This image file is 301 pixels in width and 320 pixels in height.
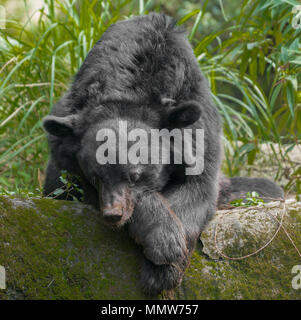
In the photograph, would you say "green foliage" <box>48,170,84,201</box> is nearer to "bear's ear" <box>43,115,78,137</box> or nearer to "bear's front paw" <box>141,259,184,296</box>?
"bear's ear" <box>43,115,78,137</box>

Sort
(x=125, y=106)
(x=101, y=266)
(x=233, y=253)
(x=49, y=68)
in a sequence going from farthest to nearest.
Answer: (x=49, y=68), (x=125, y=106), (x=233, y=253), (x=101, y=266)

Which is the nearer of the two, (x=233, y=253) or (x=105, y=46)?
(x=233, y=253)

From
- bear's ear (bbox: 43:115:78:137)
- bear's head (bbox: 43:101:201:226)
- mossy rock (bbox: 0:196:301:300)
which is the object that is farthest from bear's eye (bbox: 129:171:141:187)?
bear's ear (bbox: 43:115:78:137)

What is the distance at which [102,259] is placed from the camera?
2.62 meters

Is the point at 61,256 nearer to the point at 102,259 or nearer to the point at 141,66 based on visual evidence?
the point at 102,259

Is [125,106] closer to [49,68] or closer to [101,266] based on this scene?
[101,266]

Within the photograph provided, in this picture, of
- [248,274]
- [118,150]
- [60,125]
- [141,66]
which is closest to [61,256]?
[118,150]

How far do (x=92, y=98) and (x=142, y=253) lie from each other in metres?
1.12

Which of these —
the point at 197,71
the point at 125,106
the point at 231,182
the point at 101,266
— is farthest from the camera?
the point at 231,182

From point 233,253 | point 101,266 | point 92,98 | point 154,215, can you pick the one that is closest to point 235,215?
point 233,253

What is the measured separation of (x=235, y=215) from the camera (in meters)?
3.05

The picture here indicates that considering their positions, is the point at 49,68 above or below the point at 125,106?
above

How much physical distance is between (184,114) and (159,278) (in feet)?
3.55

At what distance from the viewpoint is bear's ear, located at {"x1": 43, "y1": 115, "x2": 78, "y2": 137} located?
2.96 m
